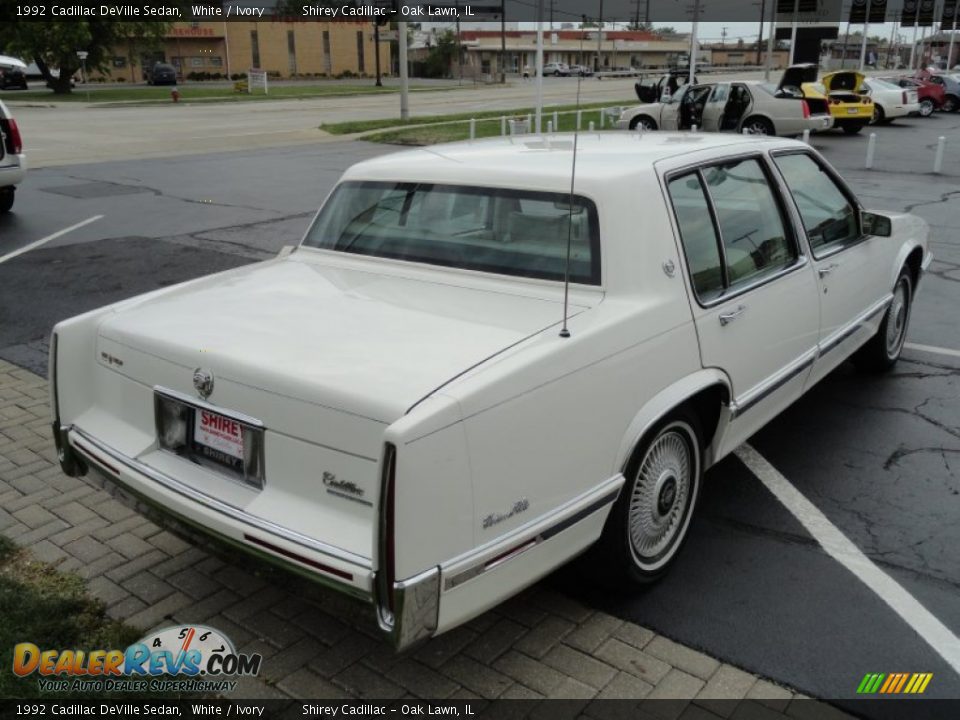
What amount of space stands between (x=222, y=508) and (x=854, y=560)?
263 cm

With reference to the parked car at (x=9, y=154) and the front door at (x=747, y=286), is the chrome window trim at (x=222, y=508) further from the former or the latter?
the parked car at (x=9, y=154)

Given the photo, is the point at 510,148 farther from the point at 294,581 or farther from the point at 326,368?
the point at 294,581

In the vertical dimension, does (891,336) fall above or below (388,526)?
below

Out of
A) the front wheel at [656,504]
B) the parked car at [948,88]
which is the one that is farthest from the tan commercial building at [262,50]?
the front wheel at [656,504]

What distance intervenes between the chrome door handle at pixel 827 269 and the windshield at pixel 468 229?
1622mm

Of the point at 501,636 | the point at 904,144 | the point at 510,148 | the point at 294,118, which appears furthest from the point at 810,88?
the point at 501,636

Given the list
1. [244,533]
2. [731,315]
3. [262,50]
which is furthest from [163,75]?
[244,533]

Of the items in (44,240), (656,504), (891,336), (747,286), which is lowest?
(44,240)

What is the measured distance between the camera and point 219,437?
119 inches

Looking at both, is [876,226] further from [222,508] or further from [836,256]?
[222,508]

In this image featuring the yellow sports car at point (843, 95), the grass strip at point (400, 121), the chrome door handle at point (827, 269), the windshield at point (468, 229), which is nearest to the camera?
the windshield at point (468, 229)

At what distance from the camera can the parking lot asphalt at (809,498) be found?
10.7ft

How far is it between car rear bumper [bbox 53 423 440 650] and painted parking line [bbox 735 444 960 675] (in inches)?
77.2

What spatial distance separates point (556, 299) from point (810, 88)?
22.8 metres
